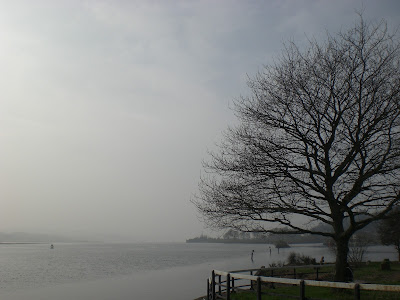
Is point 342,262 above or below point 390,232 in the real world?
below

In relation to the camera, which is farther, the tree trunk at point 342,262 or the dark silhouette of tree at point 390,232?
the dark silhouette of tree at point 390,232


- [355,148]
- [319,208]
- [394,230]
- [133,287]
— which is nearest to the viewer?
[355,148]

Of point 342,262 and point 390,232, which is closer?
point 342,262

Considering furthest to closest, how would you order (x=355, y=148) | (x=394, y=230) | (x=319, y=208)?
1. (x=394, y=230)
2. (x=319, y=208)
3. (x=355, y=148)

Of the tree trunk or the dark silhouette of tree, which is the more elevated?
the dark silhouette of tree

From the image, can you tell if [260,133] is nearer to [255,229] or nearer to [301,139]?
[301,139]

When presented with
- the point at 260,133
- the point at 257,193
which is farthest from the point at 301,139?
the point at 257,193

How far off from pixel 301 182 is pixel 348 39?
625 cm

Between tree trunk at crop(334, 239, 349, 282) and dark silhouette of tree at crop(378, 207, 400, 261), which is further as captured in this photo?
dark silhouette of tree at crop(378, 207, 400, 261)

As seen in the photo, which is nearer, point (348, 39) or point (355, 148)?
point (355, 148)

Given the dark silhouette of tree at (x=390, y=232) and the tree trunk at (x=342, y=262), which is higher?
the dark silhouette of tree at (x=390, y=232)

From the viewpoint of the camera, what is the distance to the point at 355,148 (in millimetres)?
14586

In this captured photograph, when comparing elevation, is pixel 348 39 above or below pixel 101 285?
above

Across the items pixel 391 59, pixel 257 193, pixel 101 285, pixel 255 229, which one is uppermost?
pixel 391 59
